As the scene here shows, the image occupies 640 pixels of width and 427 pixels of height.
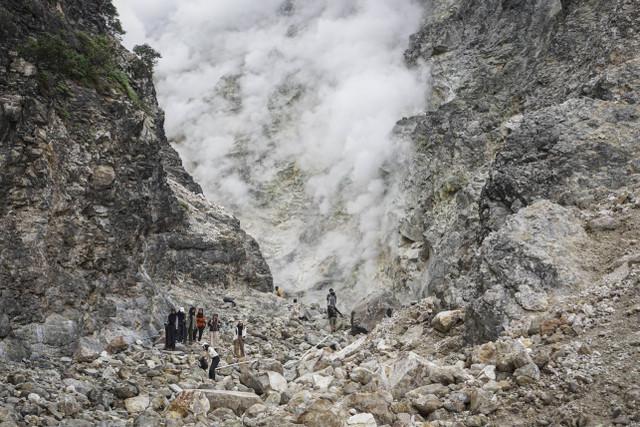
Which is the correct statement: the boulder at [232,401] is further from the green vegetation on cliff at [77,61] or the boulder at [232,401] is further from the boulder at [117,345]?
the green vegetation on cliff at [77,61]

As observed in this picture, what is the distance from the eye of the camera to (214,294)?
3000 cm

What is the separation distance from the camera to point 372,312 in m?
23.2

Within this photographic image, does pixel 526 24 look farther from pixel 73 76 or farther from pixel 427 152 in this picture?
pixel 73 76

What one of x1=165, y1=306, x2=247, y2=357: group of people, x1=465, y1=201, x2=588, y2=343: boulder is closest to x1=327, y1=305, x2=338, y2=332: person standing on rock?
x1=165, y1=306, x2=247, y2=357: group of people

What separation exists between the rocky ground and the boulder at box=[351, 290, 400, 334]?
8.11 m

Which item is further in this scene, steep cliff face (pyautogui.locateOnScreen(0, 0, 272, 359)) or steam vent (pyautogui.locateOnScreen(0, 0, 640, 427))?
steep cliff face (pyautogui.locateOnScreen(0, 0, 272, 359))

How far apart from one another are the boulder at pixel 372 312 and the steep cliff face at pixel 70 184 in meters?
8.56

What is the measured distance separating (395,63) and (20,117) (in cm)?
4634

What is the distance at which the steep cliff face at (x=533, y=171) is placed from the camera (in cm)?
1079

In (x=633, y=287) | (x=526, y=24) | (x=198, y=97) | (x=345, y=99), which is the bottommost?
Answer: (x=633, y=287)

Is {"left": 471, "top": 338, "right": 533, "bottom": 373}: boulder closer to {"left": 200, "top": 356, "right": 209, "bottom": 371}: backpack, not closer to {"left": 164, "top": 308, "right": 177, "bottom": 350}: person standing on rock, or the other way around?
{"left": 200, "top": 356, "right": 209, "bottom": 371}: backpack

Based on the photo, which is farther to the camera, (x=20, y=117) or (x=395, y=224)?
(x=395, y=224)

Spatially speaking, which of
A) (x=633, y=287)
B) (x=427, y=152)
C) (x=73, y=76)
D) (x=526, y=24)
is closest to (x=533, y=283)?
(x=633, y=287)

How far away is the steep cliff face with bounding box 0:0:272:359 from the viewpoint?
566 inches
